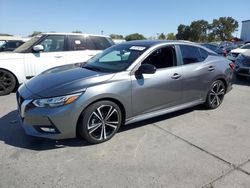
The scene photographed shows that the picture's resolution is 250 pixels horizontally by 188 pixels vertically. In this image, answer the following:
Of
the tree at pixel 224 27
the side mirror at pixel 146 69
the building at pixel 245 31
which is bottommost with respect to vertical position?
the side mirror at pixel 146 69

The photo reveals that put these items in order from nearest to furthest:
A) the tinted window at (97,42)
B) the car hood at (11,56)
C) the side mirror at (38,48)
Answer: the car hood at (11,56) < the side mirror at (38,48) < the tinted window at (97,42)

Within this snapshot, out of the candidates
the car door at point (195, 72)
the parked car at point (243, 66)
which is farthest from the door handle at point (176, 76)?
the parked car at point (243, 66)

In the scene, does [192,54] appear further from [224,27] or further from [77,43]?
[224,27]

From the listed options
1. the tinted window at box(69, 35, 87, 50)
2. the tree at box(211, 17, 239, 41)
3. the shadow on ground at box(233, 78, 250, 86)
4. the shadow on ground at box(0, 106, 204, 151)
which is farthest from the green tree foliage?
the shadow on ground at box(0, 106, 204, 151)

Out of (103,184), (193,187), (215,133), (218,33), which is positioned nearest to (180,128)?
(215,133)

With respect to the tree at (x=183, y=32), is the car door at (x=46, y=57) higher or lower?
lower

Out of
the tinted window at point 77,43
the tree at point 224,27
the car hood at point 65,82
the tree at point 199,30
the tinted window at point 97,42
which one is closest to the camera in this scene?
the car hood at point 65,82

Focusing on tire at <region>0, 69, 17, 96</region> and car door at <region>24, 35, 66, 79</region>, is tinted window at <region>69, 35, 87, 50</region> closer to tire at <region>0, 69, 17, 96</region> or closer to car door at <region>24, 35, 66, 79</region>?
car door at <region>24, 35, 66, 79</region>

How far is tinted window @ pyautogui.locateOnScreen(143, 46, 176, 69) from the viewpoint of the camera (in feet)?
12.5

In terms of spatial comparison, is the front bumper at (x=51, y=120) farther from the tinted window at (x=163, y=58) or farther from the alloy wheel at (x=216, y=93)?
the alloy wheel at (x=216, y=93)

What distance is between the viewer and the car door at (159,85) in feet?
11.6

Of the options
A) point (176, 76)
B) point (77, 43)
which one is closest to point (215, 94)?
point (176, 76)

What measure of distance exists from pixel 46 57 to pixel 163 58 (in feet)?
12.6

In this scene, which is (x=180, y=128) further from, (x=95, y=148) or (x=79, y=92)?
(x=79, y=92)
